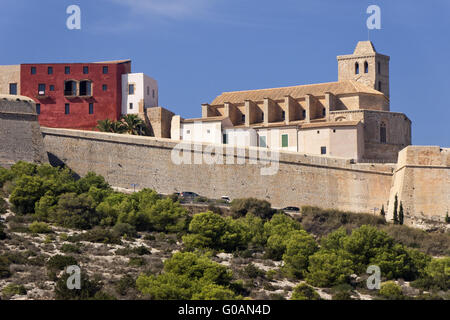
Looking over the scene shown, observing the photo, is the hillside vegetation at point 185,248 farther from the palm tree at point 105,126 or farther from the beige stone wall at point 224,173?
the palm tree at point 105,126

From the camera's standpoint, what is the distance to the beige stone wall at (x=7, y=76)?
55281 mm

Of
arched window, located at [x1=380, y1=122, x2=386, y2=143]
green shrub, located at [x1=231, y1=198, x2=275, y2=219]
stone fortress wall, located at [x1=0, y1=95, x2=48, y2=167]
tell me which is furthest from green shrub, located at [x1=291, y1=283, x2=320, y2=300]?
stone fortress wall, located at [x1=0, y1=95, x2=48, y2=167]

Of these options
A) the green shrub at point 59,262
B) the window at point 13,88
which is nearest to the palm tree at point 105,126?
the window at point 13,88

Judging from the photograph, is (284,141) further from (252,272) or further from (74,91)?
(252,272)

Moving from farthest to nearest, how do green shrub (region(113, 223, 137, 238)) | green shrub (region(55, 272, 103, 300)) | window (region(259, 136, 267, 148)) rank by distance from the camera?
window (region(259, 136, 267, 148)), green shrub (region(113, 223, 137, 238)), green shrub (region(55, 272, 103, 300))

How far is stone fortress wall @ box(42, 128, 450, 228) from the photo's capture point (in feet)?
148

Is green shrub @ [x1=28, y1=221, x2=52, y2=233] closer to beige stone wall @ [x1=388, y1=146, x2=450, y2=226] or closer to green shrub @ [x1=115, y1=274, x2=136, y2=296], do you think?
green shrub @ [x1=115, y1=274, x2=136, y2=296]

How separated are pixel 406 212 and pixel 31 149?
19.7 meters

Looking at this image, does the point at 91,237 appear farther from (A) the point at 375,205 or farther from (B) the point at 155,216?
(A) the point at 375,205

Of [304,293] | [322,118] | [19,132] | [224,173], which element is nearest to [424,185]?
[224,173]

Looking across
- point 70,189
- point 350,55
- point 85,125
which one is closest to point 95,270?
point 70,189

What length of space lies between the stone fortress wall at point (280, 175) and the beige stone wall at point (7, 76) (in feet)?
19.8
